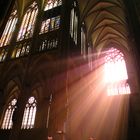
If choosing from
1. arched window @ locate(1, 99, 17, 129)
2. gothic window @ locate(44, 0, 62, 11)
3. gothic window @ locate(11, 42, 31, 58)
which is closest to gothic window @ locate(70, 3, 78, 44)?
gothic window @ locate(44, 0, 62, 11)

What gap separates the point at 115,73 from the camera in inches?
751

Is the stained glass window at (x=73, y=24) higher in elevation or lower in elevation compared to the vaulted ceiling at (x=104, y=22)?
lower

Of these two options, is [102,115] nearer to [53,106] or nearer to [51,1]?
[53,106]

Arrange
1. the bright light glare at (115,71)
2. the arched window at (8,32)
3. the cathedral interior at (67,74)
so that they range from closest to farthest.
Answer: the cathedral interior at (67,74) → the arched window at (8,32) → the bright light glare at (115,71)

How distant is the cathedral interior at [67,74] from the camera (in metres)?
10.4

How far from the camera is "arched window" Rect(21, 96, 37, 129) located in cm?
1386

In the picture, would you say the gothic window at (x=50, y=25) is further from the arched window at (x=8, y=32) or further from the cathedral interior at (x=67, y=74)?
the arched window at (x=8, y=32)

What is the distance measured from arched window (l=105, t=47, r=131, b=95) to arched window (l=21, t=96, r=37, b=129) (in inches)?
287

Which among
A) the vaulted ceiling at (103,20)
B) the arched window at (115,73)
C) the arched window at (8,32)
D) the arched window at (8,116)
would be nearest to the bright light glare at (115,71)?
the arched window at (115,73)

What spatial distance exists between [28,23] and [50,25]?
9.49 ft

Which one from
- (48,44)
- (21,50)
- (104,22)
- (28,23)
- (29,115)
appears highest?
(104,22)

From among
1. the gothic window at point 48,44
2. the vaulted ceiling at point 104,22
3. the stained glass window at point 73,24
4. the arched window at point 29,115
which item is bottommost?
the arched window at point 29,115

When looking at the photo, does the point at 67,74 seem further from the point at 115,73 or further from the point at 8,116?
the point at 115,73

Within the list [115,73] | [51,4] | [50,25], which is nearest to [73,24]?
[50,25]
